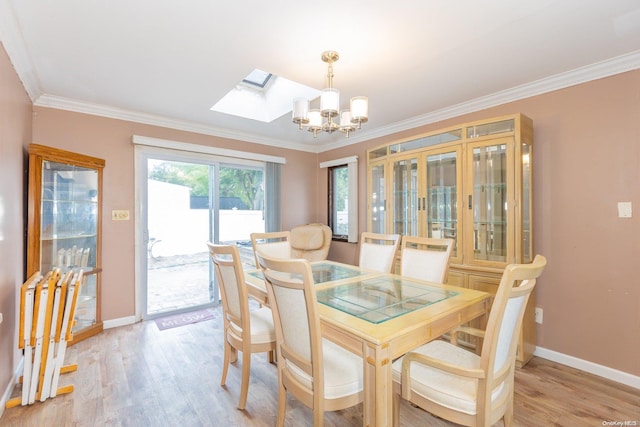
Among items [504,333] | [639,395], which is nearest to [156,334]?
[504,333]

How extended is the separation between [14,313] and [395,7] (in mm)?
3356

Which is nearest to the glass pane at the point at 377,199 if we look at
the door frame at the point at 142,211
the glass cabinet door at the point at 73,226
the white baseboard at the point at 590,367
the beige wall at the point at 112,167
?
the white baseboard at the point at 590,367

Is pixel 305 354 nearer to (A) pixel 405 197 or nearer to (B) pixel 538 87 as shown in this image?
(A) pixel 405 197

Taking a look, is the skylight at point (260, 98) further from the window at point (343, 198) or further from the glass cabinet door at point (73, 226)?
the glass cabinet door at point (73, 226)

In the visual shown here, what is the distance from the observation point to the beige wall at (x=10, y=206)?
1.91 m

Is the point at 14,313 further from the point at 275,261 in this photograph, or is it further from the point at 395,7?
the point at 395,7

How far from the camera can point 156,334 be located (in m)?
3.07

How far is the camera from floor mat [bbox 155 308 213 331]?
331 centimetres

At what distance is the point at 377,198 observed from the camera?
12.3 feet

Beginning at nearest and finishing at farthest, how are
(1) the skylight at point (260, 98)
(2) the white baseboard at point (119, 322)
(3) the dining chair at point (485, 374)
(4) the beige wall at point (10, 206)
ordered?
(3) the dining chair at point (485, 374) < (4) the beige wall at point (10, 206) < (2) the white baseboard at point (119, 322) < (1) the skylight at point (260, 98)

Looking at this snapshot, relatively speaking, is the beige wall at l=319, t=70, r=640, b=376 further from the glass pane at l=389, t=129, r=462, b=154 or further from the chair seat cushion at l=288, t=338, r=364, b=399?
the chair seat cushion at l=288, t=338, r=364, b=399

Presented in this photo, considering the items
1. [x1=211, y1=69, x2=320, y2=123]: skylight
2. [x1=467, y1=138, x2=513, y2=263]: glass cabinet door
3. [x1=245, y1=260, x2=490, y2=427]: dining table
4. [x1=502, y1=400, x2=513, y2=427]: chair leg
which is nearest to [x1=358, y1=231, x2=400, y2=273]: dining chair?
[x1=245, y1=260, x2=490, y2=427]: dining table

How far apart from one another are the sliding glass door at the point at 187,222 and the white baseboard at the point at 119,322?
14 centimetres

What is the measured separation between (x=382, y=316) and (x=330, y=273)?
1038 mm
